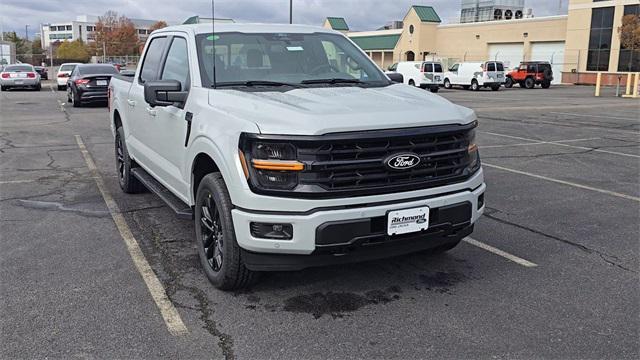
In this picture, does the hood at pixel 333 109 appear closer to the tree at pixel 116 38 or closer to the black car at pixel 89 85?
the black car at pixel 89 85

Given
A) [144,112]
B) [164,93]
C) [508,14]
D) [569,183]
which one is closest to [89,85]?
[144,112]

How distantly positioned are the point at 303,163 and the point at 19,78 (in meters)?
32.6

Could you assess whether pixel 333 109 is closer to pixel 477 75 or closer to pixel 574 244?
pixel 574 244

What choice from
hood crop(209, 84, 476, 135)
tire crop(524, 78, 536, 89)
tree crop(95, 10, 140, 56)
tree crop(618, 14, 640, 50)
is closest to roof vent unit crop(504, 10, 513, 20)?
tree crop(618, 14, 640, 50)

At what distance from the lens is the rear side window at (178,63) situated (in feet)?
16.7

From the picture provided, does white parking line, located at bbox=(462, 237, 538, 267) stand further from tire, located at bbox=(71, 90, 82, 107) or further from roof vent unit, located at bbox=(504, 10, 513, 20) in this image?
roof vent unit, located at bbox=(504, 10, 513, 20)

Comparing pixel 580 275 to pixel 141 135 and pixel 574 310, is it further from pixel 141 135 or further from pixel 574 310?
pixel 141 135

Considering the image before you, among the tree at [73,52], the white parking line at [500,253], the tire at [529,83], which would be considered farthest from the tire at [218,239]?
the tree at [73,52]

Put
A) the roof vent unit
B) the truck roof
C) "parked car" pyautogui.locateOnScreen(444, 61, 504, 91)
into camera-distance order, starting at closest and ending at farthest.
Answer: the truck roof, "parked car" pyautogui.locateOnScreen(444, 61, 504, 91), the roof vent unit

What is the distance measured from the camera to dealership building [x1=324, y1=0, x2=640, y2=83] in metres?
48.2

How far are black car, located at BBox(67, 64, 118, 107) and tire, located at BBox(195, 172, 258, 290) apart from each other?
676 inches

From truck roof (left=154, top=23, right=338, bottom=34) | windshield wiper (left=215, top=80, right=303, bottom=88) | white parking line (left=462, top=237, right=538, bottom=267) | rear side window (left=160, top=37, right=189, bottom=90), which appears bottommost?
white parking line (left=462, top=237, right=538, bottom=267)

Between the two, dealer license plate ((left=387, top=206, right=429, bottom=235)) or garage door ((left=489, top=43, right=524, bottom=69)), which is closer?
dealer license plate ((left=387, top=206, right=429, bottom=235))

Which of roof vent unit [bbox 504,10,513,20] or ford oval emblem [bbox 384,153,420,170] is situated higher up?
roof vent unit [bbox 504,10,513,20]
